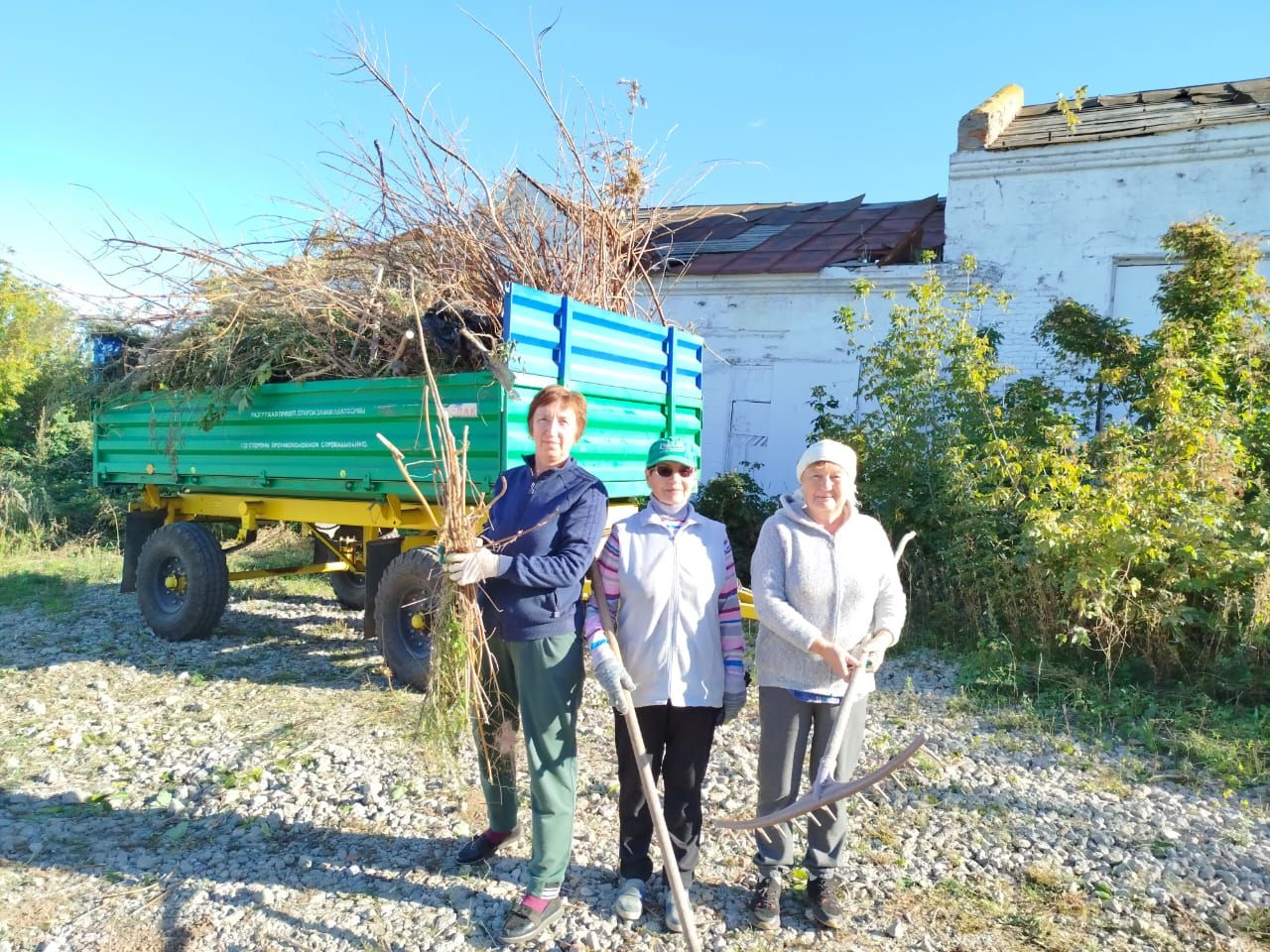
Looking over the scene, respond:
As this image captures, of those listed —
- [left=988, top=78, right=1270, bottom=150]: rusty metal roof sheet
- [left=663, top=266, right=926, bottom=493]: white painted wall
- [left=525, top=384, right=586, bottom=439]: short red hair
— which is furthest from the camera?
A: [left=663, top=266, right=926, bottom=493]: white painted wall

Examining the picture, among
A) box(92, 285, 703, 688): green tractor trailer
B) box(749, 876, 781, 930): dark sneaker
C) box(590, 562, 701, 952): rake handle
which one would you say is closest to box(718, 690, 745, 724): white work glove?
box(590, 562, 701, 952): rake handle

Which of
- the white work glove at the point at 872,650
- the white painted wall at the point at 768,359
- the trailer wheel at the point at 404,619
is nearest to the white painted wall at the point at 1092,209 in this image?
the white painted wall at the point at 768,359

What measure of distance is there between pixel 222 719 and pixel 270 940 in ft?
7.22

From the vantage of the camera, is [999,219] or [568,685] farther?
[999,219]

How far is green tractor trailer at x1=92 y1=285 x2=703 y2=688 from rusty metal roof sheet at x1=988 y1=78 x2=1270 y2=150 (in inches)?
216

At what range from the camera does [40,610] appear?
730cm

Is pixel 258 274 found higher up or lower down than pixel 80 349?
higher up

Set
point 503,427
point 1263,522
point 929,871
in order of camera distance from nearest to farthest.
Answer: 1. point 929,871
2. point 503,427
3. point 1263,522

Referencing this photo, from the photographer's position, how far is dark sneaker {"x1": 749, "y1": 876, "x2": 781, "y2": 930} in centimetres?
272

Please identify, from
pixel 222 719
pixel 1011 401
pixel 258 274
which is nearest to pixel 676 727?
pixel 222 719

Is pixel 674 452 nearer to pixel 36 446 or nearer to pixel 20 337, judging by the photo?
pixel 36 446

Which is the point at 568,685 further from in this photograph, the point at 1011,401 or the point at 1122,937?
the point at 1011,401

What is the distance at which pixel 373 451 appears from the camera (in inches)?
195

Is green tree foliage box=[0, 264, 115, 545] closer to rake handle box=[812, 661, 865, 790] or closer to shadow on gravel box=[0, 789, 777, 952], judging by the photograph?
shadow on gravel box=[0, 789, 777, 952]
